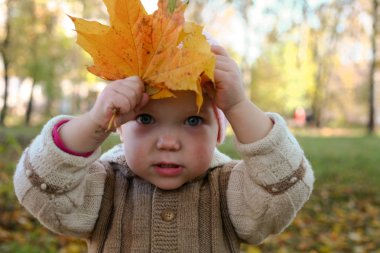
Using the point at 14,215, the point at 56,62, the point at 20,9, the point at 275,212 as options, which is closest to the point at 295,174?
the point at 275,212

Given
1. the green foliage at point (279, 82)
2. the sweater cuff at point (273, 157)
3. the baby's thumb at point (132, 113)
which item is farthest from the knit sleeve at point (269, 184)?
the green foliage at point (279, 82)

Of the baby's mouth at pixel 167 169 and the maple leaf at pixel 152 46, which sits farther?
the baby's mouth at pixel 167 169

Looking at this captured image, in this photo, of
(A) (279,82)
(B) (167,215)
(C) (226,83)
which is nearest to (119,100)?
(C) (226,83)

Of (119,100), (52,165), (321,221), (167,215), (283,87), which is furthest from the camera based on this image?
(283,87)

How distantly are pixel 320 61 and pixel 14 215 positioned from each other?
1097 inches

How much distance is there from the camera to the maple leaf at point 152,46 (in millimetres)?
1406

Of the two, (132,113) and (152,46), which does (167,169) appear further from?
(152,46)

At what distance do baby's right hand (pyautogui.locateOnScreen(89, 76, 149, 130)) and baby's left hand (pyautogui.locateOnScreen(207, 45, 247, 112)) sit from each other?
0.72 ft

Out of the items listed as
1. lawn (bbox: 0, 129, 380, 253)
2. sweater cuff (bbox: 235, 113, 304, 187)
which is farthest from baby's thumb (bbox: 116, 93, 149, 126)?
lawn (bbox: 0, 129, 380, 253)

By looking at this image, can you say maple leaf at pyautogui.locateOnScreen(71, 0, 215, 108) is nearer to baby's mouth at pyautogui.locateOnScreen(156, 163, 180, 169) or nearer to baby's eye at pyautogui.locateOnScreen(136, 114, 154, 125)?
baby's eye at pyautogui.locateOnScreen(136, 114, 154, 125)

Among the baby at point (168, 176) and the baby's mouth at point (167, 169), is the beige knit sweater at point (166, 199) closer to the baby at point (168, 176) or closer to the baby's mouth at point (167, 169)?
the baby at point (168, 176)

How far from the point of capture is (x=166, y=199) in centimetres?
169

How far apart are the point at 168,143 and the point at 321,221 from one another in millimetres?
4056

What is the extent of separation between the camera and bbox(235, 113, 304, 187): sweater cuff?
1564 mm
